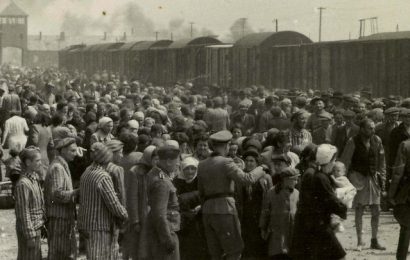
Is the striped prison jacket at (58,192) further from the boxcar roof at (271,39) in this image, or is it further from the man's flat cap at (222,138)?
the boxcar roof at (271,39)

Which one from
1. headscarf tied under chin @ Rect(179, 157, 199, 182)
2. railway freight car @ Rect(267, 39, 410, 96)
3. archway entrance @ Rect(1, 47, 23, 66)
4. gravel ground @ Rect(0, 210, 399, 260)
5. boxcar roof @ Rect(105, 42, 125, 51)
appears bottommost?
gravel ground @ Rect(0, 210, 399, 260)

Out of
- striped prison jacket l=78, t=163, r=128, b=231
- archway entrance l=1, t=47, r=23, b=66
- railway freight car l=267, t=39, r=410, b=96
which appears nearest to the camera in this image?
striped prison jacket l=78, t=163, r=128, b=231

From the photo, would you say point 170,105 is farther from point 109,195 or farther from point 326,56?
point 326,56

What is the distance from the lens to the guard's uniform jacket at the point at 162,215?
7645mm

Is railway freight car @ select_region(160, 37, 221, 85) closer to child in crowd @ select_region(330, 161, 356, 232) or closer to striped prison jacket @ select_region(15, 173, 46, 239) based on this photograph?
child in crowd @ select_region(330, 161, 356, 232)

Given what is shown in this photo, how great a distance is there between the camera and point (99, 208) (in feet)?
25.2

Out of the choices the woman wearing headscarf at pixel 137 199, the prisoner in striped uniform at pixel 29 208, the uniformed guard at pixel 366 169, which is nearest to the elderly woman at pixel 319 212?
the woman wearing headscarf at pixel 137 199

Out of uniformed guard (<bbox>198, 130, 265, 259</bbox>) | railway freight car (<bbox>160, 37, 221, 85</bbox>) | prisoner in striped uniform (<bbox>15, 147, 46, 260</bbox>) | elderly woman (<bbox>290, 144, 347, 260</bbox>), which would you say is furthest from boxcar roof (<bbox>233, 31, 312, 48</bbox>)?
prisoner in striped uniform (<bbox>15, 147, 46, 260</bbox>)

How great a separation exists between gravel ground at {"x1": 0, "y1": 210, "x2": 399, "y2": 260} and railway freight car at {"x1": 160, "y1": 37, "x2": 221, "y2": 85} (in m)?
24.5

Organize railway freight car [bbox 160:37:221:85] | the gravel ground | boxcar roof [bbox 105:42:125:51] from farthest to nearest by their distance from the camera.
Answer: boxcar roof [bbox 105:42:125:51] → railway freight car [bbox 160:37:221:85] → the gravel ground

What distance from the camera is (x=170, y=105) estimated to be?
675 inches

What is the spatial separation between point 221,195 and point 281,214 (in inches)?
28.7

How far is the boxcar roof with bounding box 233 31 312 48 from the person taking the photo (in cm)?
3528

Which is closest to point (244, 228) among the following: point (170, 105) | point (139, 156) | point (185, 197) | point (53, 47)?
point (185, 197)
